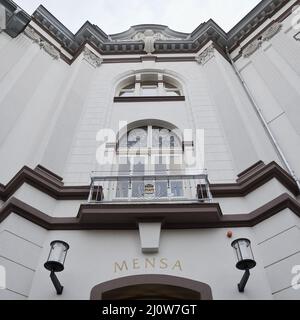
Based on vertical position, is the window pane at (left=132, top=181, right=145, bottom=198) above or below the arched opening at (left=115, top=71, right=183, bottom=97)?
below

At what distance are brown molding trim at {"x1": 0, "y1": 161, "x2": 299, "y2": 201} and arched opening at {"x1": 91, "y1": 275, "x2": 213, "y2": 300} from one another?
205 centimetres

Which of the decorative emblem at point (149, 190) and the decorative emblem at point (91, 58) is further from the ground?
the decorative emblem at point (91, 58)

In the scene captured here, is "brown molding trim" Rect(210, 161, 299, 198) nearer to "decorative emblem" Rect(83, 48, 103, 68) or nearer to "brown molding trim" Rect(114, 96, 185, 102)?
"brown molding trim" Rect(114, 96, 185, 102)

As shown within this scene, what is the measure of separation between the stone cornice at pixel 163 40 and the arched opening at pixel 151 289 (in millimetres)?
9937

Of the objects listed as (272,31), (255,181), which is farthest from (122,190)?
(272,31)

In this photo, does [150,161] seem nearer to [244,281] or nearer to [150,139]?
[150,139]

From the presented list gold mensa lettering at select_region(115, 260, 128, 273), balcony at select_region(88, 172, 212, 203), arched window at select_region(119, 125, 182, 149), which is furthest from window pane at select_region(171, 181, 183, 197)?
gold mensa lettering at select_region(115, 260, 128, 273)

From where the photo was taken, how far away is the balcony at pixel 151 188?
249 inches

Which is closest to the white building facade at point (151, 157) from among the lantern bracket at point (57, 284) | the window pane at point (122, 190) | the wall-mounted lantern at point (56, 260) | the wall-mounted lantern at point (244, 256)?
the window pane at point (122, 190)

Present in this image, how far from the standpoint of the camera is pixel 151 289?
206 inches

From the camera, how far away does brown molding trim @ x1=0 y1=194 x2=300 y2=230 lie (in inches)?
225

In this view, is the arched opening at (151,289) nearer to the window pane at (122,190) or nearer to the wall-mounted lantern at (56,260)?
the wall-mounted lantern at (56,260)

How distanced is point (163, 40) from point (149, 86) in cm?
270
